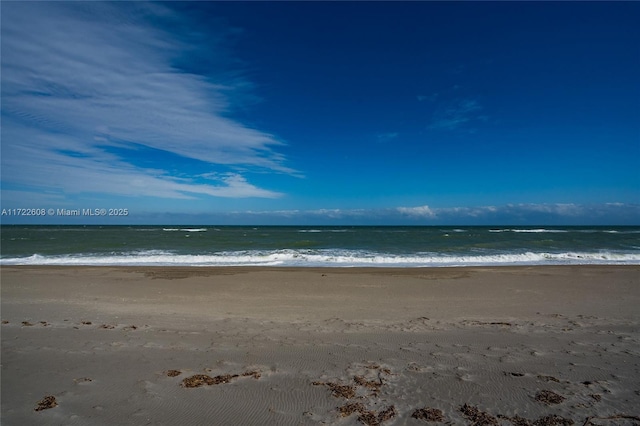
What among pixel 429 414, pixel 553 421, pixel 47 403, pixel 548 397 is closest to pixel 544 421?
pixel 553 421

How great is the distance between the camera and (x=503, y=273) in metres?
14.1

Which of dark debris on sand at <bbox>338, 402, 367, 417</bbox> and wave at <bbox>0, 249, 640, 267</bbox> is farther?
wave at <bbox>0, 249, 640, 267</bbox>

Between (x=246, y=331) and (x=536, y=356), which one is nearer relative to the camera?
(x=536, y=356)

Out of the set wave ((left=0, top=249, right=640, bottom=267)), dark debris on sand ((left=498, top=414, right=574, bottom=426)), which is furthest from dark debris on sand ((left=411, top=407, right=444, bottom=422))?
wave ((left=0, top=249, right=640, bottom=267))

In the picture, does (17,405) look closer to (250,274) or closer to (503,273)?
(250,274)

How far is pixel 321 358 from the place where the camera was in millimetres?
4969

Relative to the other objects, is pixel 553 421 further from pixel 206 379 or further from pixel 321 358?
pixel 206 379

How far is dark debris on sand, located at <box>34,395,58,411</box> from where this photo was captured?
3.63 meters

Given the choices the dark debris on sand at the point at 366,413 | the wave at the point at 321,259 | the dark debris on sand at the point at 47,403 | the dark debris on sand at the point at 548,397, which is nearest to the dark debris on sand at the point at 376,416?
the dark debris on sand at the point at 366,413

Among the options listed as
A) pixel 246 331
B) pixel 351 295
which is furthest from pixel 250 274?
pixel 246 331

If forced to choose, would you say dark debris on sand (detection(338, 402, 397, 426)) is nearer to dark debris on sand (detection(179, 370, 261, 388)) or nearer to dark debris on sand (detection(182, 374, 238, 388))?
dark debris on sand (detection(179, 370, 261, 388))

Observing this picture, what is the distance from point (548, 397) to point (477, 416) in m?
0.99

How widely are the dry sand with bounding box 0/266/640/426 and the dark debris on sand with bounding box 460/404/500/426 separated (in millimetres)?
16

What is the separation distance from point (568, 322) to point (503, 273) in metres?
7.65
